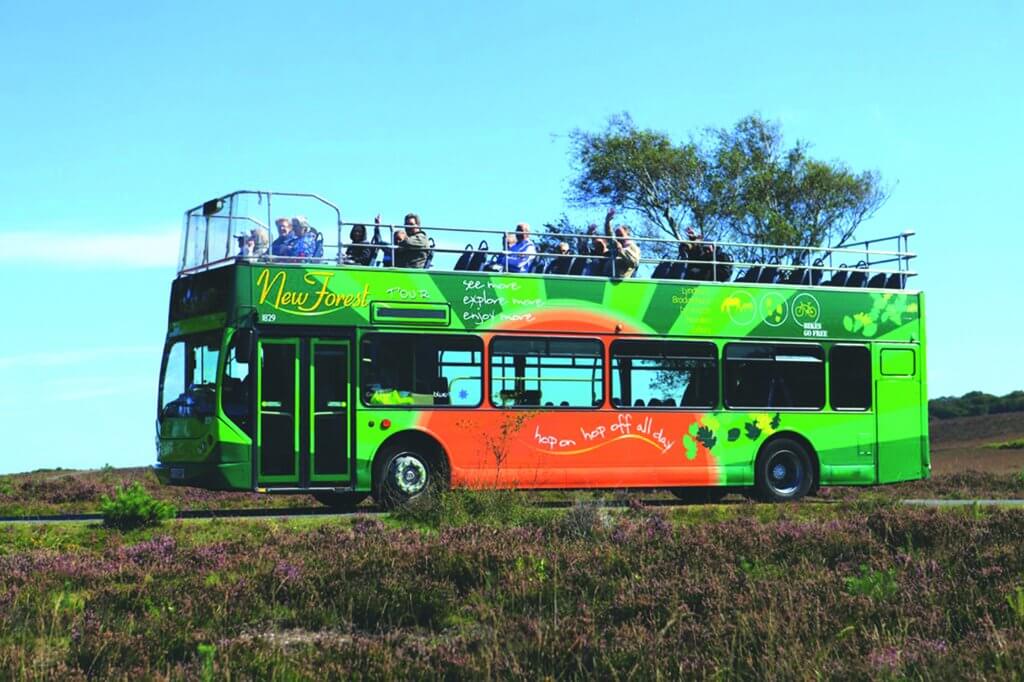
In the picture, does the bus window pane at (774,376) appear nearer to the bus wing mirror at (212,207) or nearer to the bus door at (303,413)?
the bus door at (303,413)

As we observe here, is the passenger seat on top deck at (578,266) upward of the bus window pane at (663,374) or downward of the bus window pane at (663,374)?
upward

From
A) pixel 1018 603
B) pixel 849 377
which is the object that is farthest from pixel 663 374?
pixel 1018 603

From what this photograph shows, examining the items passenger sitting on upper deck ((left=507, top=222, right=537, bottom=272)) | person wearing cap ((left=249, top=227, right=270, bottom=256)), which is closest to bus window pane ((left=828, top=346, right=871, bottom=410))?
passenger sitting on upper deck ((left=507, top=222, right=537, bottom=272))

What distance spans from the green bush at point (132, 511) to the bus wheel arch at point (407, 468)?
3.48 m

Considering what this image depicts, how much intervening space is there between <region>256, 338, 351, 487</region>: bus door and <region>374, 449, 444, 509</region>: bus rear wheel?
585mm

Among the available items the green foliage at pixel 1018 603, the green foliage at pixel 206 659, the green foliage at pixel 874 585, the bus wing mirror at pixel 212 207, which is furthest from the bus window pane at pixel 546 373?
the green foliage at pixel 206 659

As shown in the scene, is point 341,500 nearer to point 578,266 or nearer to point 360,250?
point 360,250

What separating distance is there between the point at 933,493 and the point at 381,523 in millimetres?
15271

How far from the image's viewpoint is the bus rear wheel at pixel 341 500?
66.3ft

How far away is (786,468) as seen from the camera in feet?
73.8

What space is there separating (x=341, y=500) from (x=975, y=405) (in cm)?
6698

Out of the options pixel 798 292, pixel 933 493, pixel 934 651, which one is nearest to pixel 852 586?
pixel 934 651

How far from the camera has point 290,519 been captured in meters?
17.3

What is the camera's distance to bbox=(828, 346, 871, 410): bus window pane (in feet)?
74.7
